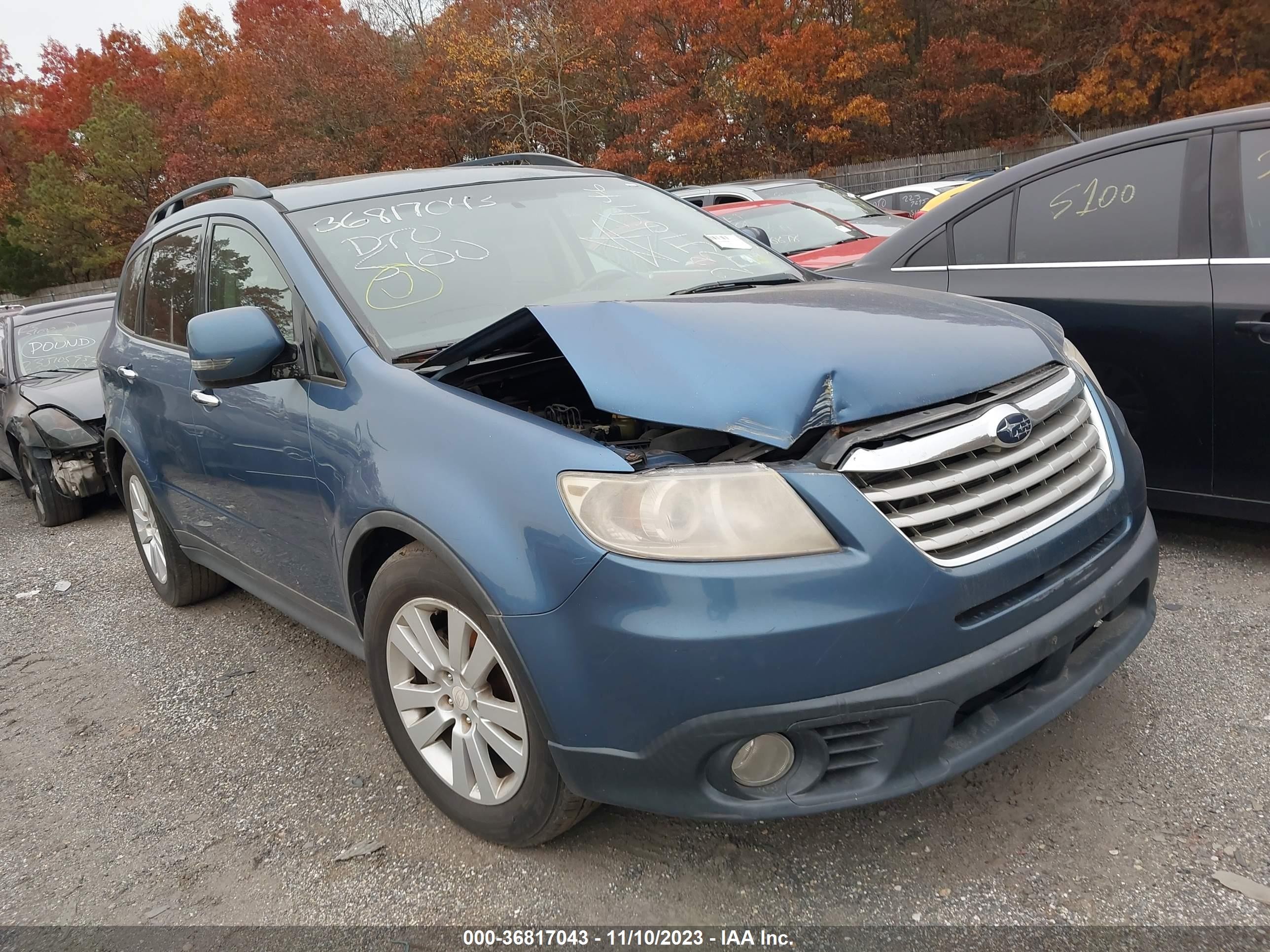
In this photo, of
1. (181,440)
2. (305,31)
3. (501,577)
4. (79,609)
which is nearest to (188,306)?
(181,440)

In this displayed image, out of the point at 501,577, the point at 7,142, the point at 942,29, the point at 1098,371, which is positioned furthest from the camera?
the point at 7,142

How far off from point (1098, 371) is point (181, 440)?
11.6 ft

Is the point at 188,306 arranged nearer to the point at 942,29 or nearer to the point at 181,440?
the point at 181,440

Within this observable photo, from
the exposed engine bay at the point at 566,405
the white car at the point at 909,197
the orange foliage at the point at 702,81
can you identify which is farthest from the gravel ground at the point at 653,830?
the orange foliage at the point at 702,81

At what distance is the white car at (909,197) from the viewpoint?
15.1 meters

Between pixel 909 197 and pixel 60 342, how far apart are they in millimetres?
12613

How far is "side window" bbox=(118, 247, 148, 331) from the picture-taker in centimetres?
437

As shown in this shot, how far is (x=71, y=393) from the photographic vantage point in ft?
22.8

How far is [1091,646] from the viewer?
7.66 feet

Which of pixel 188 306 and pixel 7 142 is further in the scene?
pixel 7 142

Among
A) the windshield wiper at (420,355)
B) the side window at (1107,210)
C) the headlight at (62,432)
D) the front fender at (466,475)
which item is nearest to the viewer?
the front fender at (466,475)

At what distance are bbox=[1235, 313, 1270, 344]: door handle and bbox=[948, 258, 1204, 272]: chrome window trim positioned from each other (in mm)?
299

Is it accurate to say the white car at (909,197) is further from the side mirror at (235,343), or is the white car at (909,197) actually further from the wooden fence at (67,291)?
the wooden fence at (67,291)

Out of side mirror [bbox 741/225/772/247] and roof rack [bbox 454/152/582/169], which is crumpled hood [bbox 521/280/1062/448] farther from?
roof rack [bbox 454/152/582/169]
